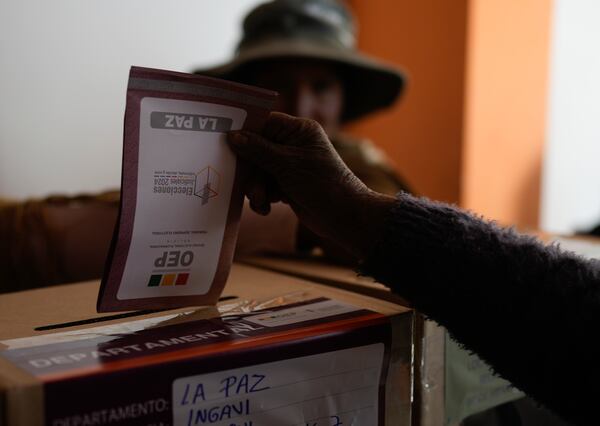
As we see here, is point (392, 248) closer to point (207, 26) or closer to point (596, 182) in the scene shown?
point (207, 26)

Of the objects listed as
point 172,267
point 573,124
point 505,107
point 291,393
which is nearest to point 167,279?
point 172,267

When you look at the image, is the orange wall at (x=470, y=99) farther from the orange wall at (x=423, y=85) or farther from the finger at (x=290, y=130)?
the finger at (x=290, y=130)

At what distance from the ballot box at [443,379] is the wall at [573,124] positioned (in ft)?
4.87

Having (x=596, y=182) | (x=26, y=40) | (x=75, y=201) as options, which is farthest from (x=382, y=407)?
(x=596, y=182)

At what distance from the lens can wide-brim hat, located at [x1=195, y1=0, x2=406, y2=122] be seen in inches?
49.4

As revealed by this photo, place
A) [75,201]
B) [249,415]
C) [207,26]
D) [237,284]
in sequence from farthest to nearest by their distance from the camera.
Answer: [207,26]
[75,201]
[237,284]
[249,415]

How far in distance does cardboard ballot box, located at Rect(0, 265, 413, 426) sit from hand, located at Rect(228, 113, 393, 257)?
0.19ft

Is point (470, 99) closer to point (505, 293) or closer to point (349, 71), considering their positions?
point (349, 71)

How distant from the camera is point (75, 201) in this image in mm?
707

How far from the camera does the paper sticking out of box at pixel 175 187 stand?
352 mm

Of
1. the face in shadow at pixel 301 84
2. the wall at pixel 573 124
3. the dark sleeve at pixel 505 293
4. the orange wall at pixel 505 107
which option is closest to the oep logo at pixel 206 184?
the dark sleeve at pixel 505 293

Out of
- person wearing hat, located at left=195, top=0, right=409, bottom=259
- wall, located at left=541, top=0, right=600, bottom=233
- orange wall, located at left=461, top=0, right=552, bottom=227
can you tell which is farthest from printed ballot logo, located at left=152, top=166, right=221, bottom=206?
wall, located at left=541, top=0, right=600, bottom=233

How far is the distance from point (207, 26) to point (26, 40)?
46 cm

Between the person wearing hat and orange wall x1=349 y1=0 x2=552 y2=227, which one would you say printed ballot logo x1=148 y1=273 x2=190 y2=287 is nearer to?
the person wearing hat
